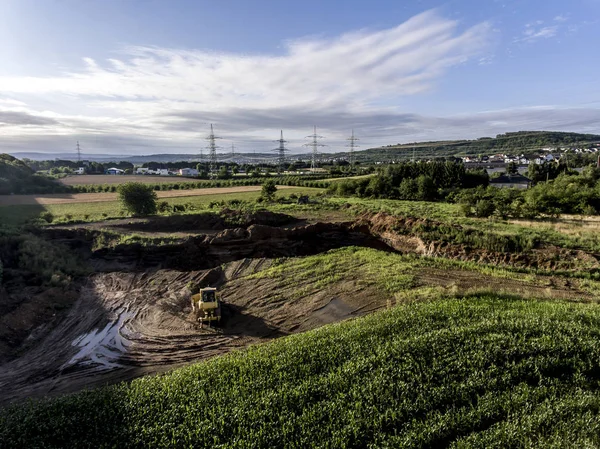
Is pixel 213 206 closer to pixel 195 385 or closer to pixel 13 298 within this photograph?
pixel 13 298

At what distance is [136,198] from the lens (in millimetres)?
37500

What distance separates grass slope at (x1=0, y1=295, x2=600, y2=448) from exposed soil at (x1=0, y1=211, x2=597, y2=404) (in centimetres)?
268

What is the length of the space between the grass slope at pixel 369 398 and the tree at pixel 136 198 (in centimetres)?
3097

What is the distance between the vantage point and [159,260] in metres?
25.6

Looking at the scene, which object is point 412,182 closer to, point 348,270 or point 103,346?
point 348,270

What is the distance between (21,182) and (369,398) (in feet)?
244

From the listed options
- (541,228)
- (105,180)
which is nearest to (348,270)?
(541,228)

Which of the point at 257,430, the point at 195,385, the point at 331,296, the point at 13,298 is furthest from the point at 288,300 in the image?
the point at 13,298

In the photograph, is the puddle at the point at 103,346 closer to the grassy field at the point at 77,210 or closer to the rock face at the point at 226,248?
the rock face at the point at 226,248

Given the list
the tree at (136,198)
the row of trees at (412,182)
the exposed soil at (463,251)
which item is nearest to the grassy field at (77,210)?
the tree at (136,198)

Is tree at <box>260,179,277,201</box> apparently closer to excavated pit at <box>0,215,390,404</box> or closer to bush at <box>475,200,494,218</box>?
excavated pit at <box>0,215,390,404</box>

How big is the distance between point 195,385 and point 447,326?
8.08 meters

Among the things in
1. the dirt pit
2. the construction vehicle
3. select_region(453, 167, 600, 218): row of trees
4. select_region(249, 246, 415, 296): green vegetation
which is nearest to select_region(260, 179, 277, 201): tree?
select_region(453, 167, 600, 218): row of trees

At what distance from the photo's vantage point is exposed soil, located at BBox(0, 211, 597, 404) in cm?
1241
